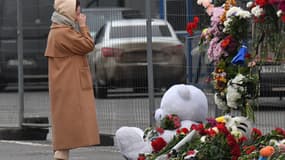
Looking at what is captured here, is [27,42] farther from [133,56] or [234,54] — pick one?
[234,54]

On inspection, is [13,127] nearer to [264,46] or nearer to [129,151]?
[129,151]

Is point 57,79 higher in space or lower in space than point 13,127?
higher

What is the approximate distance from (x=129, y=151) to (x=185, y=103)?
698mm

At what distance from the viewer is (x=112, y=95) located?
1206 cm

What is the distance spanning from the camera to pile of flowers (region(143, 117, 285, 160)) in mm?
7330

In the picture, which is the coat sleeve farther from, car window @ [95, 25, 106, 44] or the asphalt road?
car window @ [95, 25, 106, 44]

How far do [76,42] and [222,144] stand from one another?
2.63 metres

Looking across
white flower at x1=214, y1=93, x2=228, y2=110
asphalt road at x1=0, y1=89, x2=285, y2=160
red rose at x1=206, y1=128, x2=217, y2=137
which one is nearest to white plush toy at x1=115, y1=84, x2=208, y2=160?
white flower at x1=214, y1=93, x2=228, y2=110

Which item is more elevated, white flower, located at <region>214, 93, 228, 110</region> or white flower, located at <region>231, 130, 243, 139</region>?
white flower, located at <region>214, 93, 228, 110</region>

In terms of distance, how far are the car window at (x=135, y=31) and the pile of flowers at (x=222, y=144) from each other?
3.52m

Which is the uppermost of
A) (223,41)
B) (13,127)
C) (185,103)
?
(223,41)

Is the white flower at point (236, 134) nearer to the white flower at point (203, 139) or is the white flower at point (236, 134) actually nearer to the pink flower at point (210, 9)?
the white flower at point (203, 139)

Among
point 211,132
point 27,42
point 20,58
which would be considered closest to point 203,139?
point 211,132

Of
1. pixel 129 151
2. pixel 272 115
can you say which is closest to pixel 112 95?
pixel 272 115
